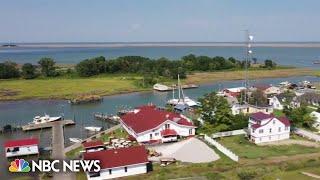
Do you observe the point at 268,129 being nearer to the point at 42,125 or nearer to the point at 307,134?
the point at 307,134

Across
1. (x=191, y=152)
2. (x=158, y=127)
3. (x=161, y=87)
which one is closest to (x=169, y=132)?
(x=158, y=127)

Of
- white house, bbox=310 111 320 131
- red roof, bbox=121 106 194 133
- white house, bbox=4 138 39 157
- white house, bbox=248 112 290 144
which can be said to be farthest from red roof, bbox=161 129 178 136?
white house, bbox=310 111 320 131

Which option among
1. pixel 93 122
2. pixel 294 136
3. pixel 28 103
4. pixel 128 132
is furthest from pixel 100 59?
pixel 294 136

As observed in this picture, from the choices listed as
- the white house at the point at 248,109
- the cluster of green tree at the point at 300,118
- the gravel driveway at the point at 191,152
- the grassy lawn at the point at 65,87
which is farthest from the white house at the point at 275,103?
the grassy lawn at the point at 65,87

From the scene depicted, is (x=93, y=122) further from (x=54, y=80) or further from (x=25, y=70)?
(x=25, y=70)

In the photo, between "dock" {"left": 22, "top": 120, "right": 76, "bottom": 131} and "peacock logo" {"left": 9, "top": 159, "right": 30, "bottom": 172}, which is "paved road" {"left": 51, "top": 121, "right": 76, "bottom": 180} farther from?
"peacock logo" {"left": 9, "top": 159, "right": 30, "bottom": 172}

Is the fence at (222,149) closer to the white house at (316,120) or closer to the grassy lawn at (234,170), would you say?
the grassy lawn at (234,170)
